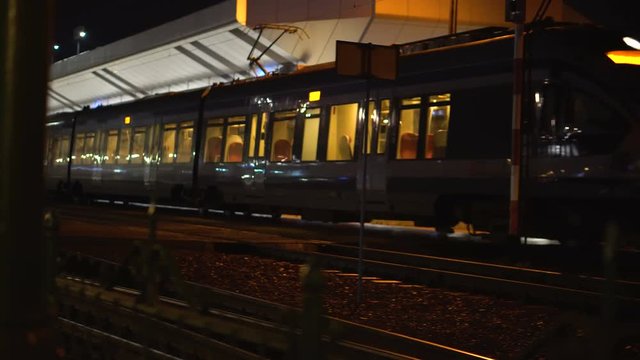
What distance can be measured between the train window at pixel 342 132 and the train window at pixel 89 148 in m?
14.3

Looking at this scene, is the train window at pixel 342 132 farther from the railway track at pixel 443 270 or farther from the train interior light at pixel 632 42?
the train interior light at pixel 632 42

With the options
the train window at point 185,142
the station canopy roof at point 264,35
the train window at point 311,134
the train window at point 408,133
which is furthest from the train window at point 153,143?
the train window at point 408,133

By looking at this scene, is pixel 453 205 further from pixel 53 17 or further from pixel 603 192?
pixel 53 17

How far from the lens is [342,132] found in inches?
634

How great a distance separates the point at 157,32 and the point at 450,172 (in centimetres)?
2650

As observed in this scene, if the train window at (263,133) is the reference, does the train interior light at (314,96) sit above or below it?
above

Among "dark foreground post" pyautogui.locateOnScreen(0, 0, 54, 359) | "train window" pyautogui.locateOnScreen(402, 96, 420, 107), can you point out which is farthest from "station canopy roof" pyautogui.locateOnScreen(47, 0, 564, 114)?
"dark foreground post" pyautogui.locateOnScreen(0, 0, 54, 359)

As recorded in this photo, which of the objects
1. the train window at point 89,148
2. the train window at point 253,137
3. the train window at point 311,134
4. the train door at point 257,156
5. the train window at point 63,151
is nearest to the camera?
the train window at point 311,134

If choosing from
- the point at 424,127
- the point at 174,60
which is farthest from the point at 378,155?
the point at 174,60

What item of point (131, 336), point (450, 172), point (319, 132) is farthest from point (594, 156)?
point (131, 336)

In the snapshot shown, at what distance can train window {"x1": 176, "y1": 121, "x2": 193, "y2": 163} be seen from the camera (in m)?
21.6

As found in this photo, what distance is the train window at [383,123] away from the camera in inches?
588

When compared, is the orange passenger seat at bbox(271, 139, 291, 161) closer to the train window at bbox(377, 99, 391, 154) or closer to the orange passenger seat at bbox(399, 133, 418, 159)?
the train window at bbox(377, 99, 391, 154)

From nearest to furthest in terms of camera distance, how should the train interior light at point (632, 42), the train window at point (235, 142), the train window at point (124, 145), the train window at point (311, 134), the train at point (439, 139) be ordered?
the train at point (439, 139) < the train interior light at point (632, 42) < the train window at point (311, 134) < the train window at point (235, 142) < the train window at point (124, 145)
